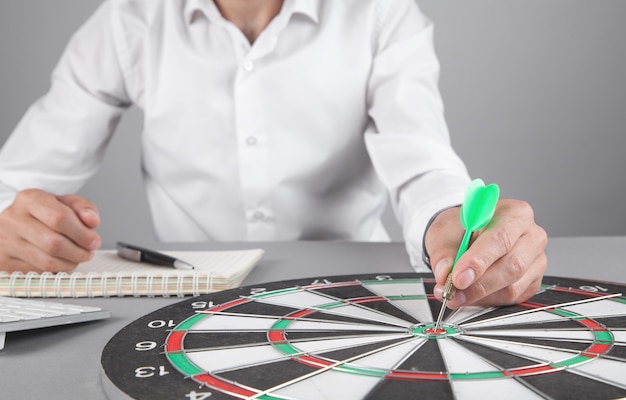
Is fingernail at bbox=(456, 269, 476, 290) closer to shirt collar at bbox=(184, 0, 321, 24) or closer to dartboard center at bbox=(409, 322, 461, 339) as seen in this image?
dartboard center at bbox=(409, 322, 461, 339)

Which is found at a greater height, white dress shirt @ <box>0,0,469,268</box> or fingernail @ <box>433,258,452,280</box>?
fingernail @ <box>433,258,452,280</box>

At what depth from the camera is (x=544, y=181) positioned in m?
3.18

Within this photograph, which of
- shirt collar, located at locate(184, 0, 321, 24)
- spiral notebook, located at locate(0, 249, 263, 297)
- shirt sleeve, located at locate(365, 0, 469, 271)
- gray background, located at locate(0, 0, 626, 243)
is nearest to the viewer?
spiral notebook, located at locate(0, 249, 263, 297)

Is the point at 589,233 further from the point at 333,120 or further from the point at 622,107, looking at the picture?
the point at 333,120

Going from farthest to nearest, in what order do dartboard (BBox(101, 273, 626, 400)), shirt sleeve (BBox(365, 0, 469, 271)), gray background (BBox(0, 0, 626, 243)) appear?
gray background (BBox(0, 0, 626, 243)) < shirt sleeve (BBox(365, 0, 469, 271)) < dartboard (BBox(101, 273, 626, 400))

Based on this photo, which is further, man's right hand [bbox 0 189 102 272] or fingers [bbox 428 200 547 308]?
man's right hand [bbox 0 189 102 272]

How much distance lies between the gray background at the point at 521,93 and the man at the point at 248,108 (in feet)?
5.23

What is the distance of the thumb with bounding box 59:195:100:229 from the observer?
3.42ft

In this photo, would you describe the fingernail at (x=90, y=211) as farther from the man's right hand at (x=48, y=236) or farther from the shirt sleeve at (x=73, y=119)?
the shirt sleeve at (x=73, y=119)

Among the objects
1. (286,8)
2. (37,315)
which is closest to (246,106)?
(286,8)

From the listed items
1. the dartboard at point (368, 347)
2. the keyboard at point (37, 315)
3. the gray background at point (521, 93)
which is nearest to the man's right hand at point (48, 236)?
the keyboard at point (37, 315)

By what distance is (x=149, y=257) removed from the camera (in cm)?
108

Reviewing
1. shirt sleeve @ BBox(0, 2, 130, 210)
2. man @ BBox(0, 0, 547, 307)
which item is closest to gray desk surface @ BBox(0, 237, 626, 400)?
man @ BBox(0, 0, 547, 307)

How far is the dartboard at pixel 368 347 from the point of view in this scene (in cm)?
56
